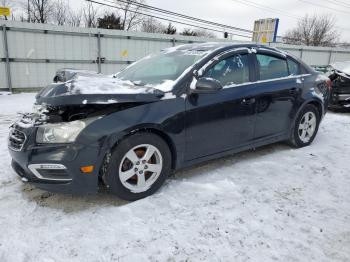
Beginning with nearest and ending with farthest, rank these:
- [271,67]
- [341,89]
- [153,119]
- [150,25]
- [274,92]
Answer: [153,119], [274,92], [271,67], [341,89], [150,25]

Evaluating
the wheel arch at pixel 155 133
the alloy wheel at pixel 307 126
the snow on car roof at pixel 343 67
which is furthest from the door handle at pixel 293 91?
the snow on car roof at pixel 343 67

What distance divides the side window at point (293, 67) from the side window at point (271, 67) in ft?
0.29

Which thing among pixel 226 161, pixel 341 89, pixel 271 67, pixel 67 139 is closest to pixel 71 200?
pixel 67 139

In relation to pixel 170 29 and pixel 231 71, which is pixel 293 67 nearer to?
pixel 231 71

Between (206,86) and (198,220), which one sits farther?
(206,86)

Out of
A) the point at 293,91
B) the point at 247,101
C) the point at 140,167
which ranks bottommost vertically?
the point at 140,167

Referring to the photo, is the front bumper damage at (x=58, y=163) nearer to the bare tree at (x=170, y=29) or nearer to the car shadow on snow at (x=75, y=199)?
the car shadow on snow at (x=75, y=199)

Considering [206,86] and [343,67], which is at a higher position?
[343,67]

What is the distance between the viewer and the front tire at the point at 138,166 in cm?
259

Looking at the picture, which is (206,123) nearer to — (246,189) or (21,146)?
(246,189)

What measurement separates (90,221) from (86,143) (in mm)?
687

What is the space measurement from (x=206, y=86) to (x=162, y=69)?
839mm

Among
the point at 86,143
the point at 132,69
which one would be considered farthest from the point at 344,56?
the point at 86,143

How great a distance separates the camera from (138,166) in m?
2.72
